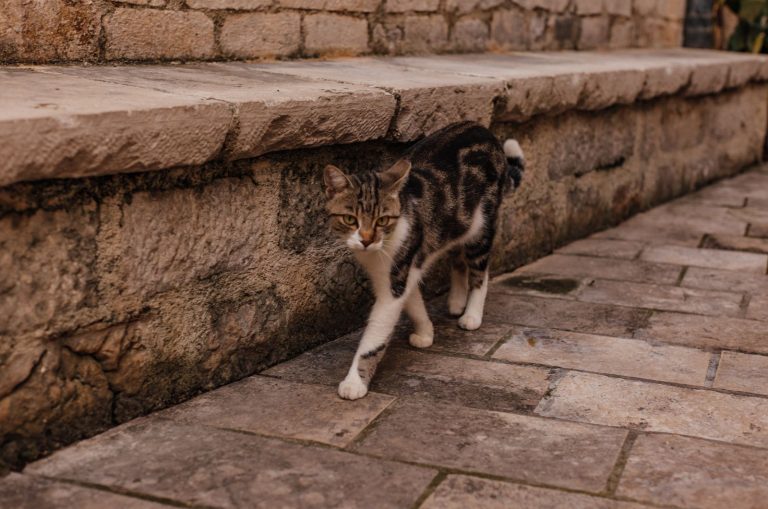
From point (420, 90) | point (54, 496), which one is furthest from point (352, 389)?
point (420, 90)

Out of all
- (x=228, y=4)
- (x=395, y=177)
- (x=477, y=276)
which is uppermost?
(x=228, y=4)

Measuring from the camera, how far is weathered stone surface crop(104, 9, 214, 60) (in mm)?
3769

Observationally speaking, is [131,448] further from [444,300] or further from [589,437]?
[444,300]

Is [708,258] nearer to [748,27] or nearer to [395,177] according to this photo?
[395,177]

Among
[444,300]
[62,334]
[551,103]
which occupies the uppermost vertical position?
[551,103]

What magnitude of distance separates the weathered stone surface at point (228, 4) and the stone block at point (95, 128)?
3.50 ft

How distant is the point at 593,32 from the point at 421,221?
4533mm

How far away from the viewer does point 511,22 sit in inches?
254

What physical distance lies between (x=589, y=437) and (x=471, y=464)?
1.39ft

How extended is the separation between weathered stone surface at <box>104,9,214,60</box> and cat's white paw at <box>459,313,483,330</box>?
156 centimetres

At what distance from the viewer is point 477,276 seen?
13.5 feet

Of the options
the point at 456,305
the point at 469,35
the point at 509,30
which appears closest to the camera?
the point at 456,305

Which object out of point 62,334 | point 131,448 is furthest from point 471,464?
point 62,334

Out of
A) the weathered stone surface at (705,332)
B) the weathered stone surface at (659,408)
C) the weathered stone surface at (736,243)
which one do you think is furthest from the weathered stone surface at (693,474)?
the weathered stone surface at (736,243)
